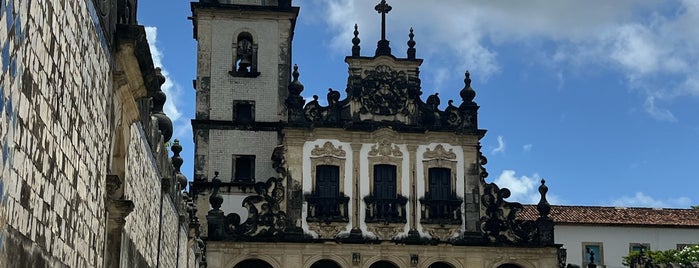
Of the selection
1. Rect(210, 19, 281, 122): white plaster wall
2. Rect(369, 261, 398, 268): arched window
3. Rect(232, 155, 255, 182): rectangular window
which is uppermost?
Rect(210, 19, 281, 122): white plaster wall

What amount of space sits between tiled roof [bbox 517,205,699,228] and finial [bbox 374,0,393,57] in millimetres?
10003

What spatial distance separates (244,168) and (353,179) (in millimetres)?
4071

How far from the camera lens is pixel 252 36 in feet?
120

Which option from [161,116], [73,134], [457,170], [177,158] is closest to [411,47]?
[457,170]

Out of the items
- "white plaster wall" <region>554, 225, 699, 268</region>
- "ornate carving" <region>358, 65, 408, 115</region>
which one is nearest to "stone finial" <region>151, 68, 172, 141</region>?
"ornate carving" <region>358, 65, 408, 115</region>

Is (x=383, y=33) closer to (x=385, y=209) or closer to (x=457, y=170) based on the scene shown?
(x=457, y=170)

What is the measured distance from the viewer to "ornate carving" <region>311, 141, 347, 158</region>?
110 ft

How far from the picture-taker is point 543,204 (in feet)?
111

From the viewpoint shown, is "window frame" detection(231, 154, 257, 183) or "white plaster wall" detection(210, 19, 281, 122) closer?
"window frame" detection(231, 154, 257, 183)

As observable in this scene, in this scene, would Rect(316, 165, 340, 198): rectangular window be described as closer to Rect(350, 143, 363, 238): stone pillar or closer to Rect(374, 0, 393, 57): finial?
Rect(350, 143, 363, 238): stone pillar

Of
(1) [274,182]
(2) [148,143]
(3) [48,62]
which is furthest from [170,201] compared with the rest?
(1) [274,182]

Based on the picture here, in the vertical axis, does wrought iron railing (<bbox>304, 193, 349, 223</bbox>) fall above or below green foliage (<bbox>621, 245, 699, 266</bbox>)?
above

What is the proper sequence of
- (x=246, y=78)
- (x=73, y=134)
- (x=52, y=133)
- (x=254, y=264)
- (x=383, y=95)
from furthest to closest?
(x=246, y=78) < (x=383, y=95) < (x=254, y=264) < (x=73, y=134) < (x=52, y=133)

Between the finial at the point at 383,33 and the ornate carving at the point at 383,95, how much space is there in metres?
1.04
